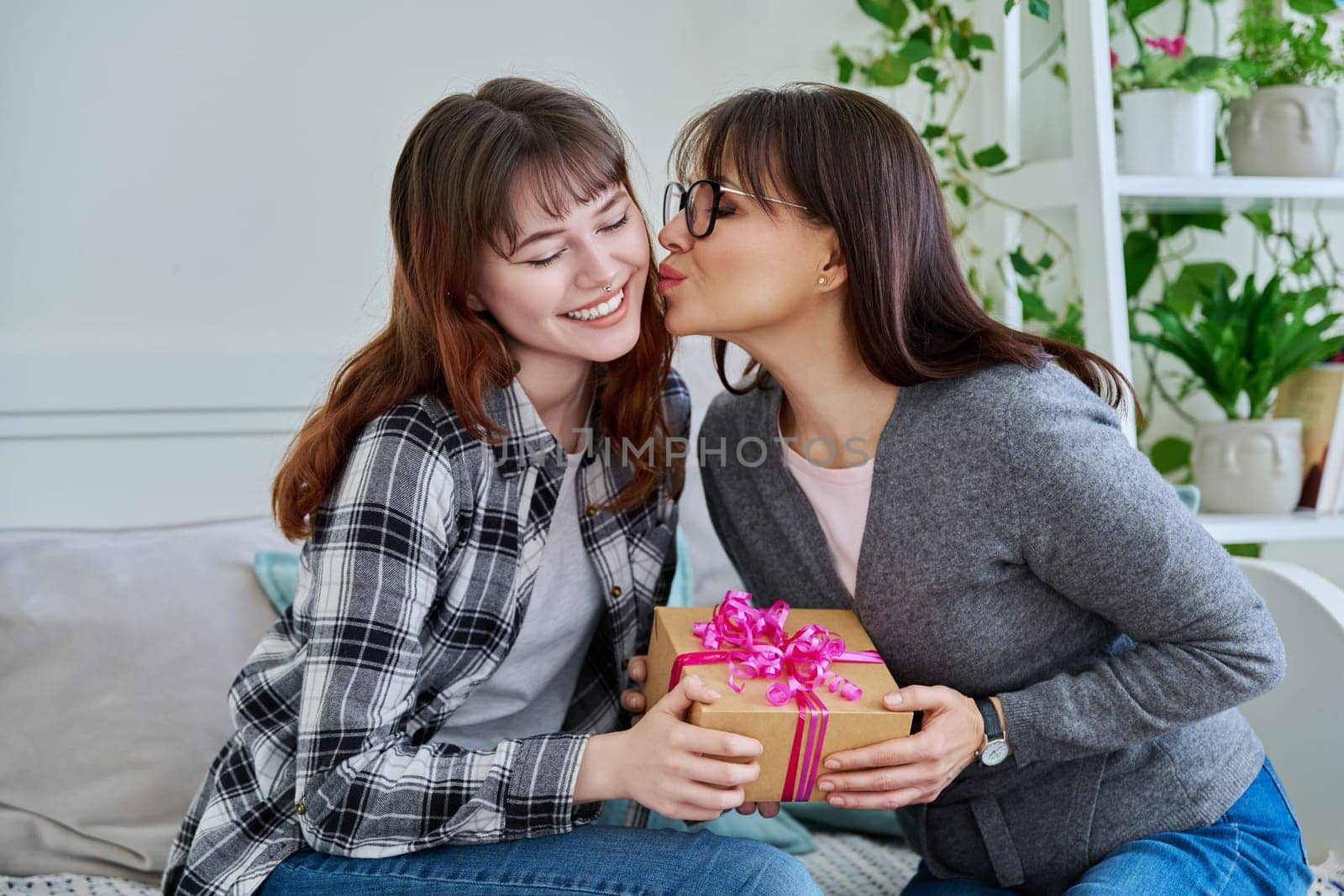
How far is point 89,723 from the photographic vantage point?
1.41m

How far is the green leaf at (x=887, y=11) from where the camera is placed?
77.9 inches

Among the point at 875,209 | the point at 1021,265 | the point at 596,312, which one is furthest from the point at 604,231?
the point at 1021,265

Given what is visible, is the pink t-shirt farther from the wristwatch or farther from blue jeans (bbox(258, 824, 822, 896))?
blue jeans (bbox(258, 824, 822, 896))

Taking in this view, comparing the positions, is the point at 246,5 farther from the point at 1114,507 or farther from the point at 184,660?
the point at 1114,507

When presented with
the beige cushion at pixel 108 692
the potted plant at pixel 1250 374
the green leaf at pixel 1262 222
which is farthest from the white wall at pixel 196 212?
the green leaf at pixel 1262 222

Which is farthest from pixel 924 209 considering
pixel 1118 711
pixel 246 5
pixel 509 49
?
pixel 246 5

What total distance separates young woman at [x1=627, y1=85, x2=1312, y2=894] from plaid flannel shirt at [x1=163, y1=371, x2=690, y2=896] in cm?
19

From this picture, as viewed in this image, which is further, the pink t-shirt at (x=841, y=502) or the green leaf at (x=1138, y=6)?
the green leaf at (x=1138, y=6)

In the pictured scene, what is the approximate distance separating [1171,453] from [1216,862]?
1244 millimetres

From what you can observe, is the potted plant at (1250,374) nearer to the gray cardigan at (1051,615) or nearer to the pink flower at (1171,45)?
the pink flower at (1171,45)

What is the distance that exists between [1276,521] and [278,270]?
1545mm

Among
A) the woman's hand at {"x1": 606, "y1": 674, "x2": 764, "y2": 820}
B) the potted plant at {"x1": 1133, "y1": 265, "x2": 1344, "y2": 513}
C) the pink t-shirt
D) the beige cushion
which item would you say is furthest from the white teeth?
the potted plant at {"x1": 1133, "y1": 265, "x2": 1344, "y2": 513}

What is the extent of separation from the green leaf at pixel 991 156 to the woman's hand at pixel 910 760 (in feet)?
3.76

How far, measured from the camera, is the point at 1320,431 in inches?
74.1
